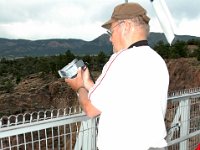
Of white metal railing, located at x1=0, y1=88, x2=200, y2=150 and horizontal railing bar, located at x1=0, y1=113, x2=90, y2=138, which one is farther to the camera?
white metal railing, located at x1=0, y1=88, x2=200, y2=150

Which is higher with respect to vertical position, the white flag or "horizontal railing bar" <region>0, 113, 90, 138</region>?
the white flag

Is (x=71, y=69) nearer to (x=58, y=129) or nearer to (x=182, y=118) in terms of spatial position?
(x=58, y=129)

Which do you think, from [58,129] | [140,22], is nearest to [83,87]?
[140,22]

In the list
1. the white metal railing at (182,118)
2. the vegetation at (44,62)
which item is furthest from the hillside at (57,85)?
the white metal railing at (182,118)

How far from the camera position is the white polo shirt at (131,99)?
9.94 ft

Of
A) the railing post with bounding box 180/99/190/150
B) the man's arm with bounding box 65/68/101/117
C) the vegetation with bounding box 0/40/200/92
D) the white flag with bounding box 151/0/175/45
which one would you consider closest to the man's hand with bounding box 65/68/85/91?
the man's arm with bounding box 65/68/101/117

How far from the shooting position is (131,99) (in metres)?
3.04

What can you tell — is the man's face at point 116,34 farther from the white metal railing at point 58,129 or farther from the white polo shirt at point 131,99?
the white metal railing at point 58,129

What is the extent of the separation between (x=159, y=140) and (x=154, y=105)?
0.84ft

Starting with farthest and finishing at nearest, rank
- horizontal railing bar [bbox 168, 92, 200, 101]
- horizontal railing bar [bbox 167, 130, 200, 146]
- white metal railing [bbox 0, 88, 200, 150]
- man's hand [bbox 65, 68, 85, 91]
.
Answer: horizontal railing bar [bbox 167, 130, 200, 146] < horizontal railing bar [bbox 168, 92, 200, 101] < white metal railing [bbox 0, 88, 200, 150] < man's hand [bbox 65, 68, 85, 91]

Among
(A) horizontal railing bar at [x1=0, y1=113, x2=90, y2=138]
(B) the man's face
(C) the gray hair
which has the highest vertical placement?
(C) the gray hair

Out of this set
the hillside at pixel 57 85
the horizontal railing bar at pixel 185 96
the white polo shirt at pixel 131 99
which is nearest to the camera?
the white polo shirt at pixel 131 99

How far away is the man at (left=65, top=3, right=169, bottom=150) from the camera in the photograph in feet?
9.95

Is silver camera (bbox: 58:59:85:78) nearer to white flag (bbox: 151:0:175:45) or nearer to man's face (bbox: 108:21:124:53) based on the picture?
man's face (bbox: 108:21:124:53)
